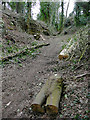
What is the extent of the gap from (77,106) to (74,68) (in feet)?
6.74

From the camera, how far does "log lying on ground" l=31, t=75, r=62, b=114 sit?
2548mm

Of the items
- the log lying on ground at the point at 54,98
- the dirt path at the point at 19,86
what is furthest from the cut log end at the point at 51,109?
the dirt path at the point at 19,86

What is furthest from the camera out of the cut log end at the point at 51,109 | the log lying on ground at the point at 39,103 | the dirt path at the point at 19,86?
the dirt path at the point at 19,86

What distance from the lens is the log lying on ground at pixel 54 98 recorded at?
8.28 ft

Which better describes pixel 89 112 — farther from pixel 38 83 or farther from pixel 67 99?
pixel 38 83

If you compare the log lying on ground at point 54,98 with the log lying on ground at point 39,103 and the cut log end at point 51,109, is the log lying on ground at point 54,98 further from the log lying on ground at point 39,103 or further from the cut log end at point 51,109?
the log lying on ground at point 39,103

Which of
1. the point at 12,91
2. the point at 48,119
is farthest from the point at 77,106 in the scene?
the point at 12,91

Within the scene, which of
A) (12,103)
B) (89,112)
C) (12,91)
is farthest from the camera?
(12,91)

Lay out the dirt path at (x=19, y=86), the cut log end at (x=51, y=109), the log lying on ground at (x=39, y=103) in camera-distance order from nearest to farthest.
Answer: the cut log end at (x=51, y=109), the log lying on ground at (x=39, y=103), the dirt path at (x=19, y=86)

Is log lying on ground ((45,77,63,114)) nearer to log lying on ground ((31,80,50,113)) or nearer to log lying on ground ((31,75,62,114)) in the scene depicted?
log lying on ground ((31,75,62,114))

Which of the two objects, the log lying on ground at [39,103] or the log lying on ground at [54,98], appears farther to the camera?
the log lying on ground at [39,103]

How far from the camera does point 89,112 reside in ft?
7.82

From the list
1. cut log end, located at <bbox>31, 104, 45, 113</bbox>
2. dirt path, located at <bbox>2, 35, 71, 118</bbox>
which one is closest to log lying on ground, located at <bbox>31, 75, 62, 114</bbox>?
cut log end, located at <bbox>31, 104, 45, 113</bbox>

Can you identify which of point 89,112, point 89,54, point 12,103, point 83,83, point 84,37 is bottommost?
point 12,103
